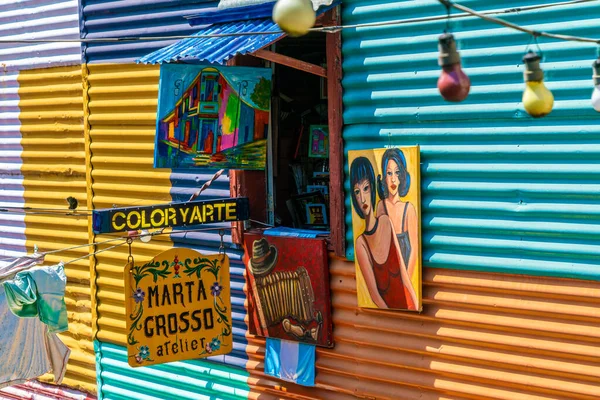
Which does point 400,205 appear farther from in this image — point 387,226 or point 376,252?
point 376,252

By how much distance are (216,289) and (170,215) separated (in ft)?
2.76

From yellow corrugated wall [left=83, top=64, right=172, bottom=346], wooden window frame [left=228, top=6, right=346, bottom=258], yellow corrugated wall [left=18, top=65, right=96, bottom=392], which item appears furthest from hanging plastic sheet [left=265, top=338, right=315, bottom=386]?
yellow corrugated wall [left=18, top=65, right=96, bottom=392]

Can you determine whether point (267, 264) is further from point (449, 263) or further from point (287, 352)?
point (449, 263)

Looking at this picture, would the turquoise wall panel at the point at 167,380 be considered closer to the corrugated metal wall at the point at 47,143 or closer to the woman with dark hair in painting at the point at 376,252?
the corrugated metal wall at the point at 47,143

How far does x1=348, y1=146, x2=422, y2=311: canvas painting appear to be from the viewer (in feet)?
26.7

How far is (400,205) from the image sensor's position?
27.0 ft

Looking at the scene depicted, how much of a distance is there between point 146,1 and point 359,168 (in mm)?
3524

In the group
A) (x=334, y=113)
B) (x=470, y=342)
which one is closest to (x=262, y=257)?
(x=334, y=113)

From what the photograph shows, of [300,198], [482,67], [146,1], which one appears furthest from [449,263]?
[146,1]

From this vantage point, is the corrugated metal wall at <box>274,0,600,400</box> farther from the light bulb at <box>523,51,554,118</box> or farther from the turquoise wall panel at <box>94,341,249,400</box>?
the light bulb at <box>523,51,554,118</box>

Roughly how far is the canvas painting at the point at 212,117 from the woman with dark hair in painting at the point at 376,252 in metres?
1.20

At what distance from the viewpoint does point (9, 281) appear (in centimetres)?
878

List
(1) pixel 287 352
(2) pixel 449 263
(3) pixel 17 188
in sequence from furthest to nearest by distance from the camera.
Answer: (3) pixel 17 188, (1) pixel 287 352, (2) pixel 449 263

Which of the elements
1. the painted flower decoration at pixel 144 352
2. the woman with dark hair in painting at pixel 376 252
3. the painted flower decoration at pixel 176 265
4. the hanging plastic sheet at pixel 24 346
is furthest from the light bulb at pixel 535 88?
the hanging plastic sheet at pixel 24 346
